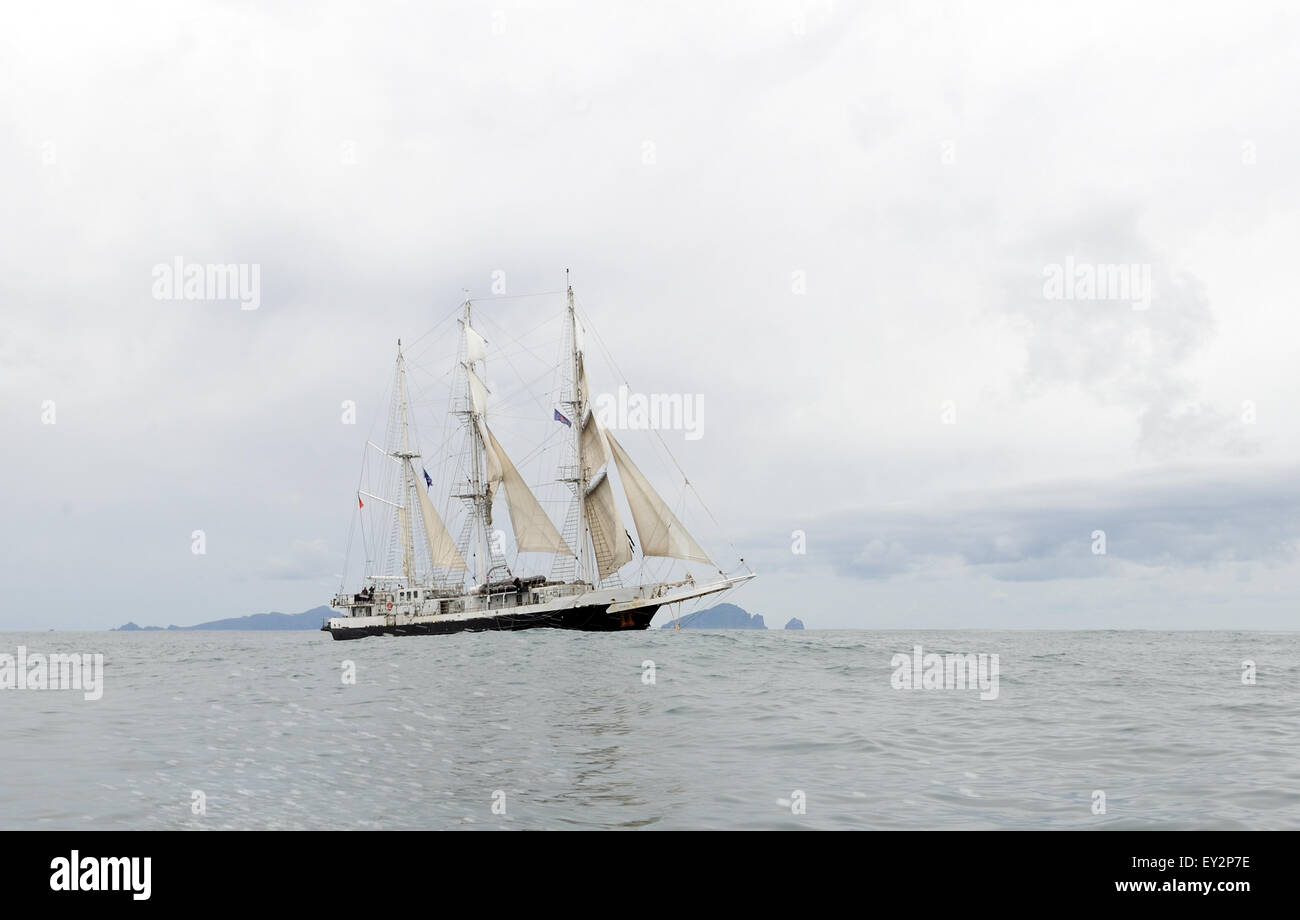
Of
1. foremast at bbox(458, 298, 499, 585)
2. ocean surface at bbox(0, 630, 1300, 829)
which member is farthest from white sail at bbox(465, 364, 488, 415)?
ocean surface at bbox(0, 630, 1300, 829)

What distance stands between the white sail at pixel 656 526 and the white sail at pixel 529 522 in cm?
1256

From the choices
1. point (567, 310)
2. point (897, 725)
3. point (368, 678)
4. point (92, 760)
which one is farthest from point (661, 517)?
point (92, 760)

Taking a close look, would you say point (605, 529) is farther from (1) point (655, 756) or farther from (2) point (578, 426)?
(1) point (655, 756)

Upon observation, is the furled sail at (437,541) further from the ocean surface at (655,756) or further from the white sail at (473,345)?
the ocean surface at (655,756)

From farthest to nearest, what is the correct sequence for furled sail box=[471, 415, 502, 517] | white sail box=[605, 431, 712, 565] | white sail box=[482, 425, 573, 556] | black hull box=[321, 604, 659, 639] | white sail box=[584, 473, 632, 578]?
furled sail box=[471, 415, 502, 517]
white sail box=[482, 425, 573, 556]
white sail box=[584, 473, 632, 578]
black hull box=[321, 604, 659, 639]
white sail box=[605, 431, 712, 565]

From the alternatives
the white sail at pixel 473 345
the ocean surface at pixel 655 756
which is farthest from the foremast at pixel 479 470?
the ocean surface at pixel 655 756

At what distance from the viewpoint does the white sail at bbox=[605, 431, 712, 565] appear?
82.0 m

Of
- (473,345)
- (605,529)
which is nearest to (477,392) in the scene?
(473,345)

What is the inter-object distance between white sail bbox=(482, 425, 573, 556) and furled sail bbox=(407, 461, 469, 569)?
1188 centimetres

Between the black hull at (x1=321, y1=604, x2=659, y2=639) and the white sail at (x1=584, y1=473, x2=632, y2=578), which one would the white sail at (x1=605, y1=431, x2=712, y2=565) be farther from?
the black hull at (x1=321, y1=604, x2=659, y2=639)

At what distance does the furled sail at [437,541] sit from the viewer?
103062 millimetres

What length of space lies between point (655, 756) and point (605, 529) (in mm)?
72575
